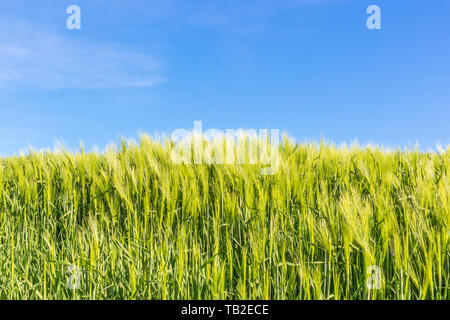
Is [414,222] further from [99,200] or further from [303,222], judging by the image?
[99,200]

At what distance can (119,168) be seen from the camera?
2.76 m

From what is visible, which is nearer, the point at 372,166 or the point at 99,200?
the point at 99,200

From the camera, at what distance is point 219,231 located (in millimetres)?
2369

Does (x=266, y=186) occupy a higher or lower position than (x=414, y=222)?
higher

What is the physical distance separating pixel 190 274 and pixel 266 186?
0.83 m

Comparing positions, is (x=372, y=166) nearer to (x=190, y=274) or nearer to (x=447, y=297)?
(x=447, y=297)

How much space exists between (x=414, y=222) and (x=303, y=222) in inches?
25.8

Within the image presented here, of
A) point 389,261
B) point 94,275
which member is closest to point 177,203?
point 94,275

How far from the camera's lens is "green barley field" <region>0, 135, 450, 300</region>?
6.35ft

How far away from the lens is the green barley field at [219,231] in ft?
6.35

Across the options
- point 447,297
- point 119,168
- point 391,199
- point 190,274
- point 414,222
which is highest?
point 119,168

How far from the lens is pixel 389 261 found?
7.01ft
